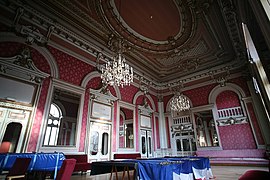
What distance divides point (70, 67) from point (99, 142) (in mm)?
3533

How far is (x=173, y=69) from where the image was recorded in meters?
9.95

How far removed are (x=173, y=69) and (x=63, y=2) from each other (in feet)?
23.4

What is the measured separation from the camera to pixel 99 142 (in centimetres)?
669

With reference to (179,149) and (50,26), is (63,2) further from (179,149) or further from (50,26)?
(179,149)

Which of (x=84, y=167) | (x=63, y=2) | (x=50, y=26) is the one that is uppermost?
(x=63, y=2)

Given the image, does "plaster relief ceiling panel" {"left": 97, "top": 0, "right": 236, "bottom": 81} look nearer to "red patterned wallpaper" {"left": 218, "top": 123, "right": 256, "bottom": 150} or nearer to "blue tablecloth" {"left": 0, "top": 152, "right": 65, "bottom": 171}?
"red patterned wallpaper" {"left": 218, "top": 123, "right": 256, "bottom": 150}

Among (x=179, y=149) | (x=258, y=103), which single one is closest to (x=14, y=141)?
(x=179, y=149)

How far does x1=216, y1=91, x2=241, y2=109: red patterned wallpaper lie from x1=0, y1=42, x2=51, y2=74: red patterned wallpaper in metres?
9.08

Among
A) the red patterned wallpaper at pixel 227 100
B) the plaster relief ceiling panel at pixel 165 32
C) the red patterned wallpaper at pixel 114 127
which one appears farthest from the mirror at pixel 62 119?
the red patterned wallpaper at pixel 227 100

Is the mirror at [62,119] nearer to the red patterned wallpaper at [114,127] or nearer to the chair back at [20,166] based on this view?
the red patterned wallpaper at [114,127]

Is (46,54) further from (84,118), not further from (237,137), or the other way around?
(237,137)

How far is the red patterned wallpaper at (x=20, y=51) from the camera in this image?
4.76m

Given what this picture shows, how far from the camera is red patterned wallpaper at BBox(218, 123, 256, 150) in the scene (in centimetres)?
757

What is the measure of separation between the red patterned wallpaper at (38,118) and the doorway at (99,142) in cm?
205
